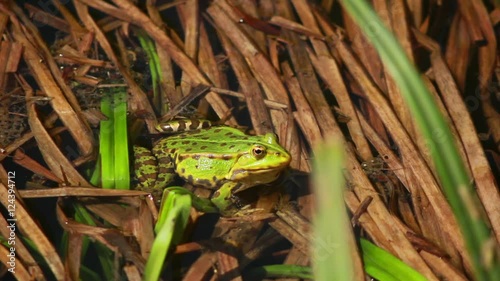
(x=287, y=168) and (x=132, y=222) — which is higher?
(x=132, y=222)

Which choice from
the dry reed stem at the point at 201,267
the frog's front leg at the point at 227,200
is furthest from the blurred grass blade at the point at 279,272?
the frog's front leg at the point at 227,200

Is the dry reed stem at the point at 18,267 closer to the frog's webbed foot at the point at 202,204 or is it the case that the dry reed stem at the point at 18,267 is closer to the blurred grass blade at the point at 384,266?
the frog's webbed foot at the point at 202,204

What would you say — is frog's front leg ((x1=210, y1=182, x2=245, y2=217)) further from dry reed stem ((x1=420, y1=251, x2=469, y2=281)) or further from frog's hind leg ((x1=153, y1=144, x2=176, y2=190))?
dry reed stem ((x1=420, y1=251, x2=469, y2=281))

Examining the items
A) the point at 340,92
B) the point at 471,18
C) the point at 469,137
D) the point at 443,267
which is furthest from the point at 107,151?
the point at 471,18

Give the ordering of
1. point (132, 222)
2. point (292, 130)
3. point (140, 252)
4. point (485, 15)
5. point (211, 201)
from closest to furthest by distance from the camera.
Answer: point (140, 252)
point (132, 222)
point (211, 201)
point (292, 130)
point (485, 15)

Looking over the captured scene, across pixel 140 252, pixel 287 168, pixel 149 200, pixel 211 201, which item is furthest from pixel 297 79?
pixel 140 252

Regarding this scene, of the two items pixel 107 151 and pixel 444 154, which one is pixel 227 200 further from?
pixel 444 154

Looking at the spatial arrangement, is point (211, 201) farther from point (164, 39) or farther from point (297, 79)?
point (164, 39)

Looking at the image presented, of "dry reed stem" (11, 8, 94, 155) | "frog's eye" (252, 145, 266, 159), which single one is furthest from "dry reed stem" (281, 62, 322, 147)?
"dry reed stem" (11, 8, 94, 155)
